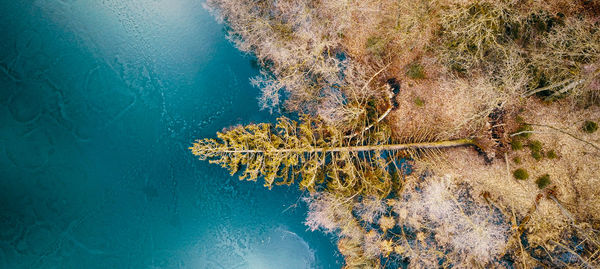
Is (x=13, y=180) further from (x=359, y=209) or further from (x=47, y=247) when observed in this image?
(x=359, y=209)

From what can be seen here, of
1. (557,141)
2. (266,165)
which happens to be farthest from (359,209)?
(557,141)

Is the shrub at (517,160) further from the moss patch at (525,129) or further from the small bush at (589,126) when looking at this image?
the small bush at (589,126)

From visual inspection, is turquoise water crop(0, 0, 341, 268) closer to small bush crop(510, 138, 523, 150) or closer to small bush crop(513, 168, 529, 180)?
small bush crop(513, 168, 529, 180)

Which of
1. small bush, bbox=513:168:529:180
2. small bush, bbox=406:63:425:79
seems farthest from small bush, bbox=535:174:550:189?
small bush, bbox=406:63:425:79

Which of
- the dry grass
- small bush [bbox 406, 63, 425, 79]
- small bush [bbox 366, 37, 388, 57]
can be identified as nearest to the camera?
the dry grass

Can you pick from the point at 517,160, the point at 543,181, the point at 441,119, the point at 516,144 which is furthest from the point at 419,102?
the point at 543,181

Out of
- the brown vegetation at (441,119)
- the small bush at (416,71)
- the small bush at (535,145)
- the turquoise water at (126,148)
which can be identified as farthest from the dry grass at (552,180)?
the turquoise water at (126,148)
